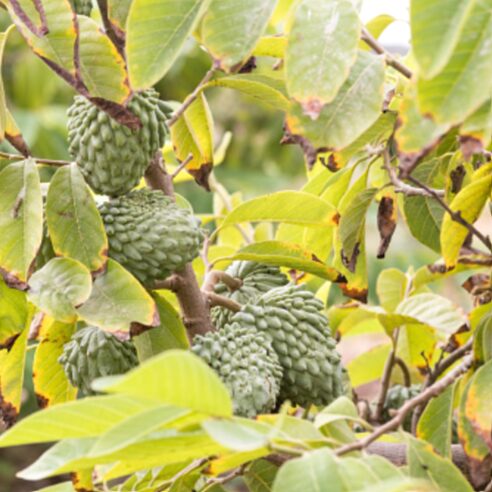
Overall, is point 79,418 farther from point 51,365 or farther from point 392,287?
point 392,287

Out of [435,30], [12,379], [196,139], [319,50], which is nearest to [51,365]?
[12,379]

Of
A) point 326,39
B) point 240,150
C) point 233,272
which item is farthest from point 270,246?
point 240,150

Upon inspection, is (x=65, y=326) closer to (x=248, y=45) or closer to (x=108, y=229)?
(x=108, y=229)

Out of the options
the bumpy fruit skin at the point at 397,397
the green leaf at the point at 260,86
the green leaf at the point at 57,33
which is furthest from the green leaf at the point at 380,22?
the bumpy fruit skin at the point at 397,397

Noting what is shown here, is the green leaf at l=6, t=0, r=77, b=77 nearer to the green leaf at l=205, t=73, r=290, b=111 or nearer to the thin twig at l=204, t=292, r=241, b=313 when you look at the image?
the green leaf at l=205, t=73, r=290, b=111

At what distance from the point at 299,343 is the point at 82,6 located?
1.37 ft

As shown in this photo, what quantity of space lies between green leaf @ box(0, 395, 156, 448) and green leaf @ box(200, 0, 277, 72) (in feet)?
0.94

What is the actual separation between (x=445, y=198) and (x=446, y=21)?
0.45 meters

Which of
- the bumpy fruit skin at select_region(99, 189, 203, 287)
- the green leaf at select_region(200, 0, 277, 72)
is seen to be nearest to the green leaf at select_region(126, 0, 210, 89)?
the green leaf at select_region(200, 0, 277, 72)

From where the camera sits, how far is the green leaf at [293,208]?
1.08 metres

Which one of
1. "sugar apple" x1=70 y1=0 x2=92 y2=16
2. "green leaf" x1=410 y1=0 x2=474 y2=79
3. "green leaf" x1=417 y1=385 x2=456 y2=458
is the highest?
"green leaf" x1=410 y1=0 x2=474 y2=79

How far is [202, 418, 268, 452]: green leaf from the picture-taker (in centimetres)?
59

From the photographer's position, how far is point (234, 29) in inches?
30.9

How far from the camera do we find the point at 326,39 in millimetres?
782
